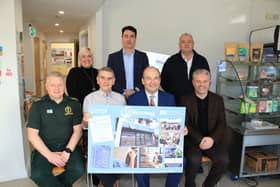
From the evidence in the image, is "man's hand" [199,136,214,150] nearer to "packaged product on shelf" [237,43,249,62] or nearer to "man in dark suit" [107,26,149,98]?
"man in dark suit" [107,26,149,98]

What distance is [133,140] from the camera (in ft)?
6.63

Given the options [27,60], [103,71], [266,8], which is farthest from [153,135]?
[27,60]

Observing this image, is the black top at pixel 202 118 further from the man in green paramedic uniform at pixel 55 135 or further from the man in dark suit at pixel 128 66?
the man in green paramedic uniform at pixel 55 135

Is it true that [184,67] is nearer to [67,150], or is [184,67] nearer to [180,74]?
[180,74]

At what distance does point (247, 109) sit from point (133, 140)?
172 centimetres

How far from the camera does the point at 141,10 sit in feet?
13.6

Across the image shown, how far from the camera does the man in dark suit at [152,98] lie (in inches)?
89.4

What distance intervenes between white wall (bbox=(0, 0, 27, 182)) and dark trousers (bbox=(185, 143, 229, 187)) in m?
1.95

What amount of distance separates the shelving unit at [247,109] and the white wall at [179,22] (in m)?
1.23

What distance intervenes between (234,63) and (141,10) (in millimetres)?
1842

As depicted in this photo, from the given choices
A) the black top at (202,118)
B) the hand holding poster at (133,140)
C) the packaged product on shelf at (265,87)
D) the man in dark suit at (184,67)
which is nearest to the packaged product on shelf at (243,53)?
the packaged product on shelf at (265,87)

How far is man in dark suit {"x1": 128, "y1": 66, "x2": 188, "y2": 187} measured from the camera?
7.45ft

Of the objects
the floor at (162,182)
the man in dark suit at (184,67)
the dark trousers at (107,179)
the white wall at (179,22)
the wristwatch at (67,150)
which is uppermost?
the white wall at (179,22)

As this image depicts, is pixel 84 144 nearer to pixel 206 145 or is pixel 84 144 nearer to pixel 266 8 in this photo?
pixel 206 145
